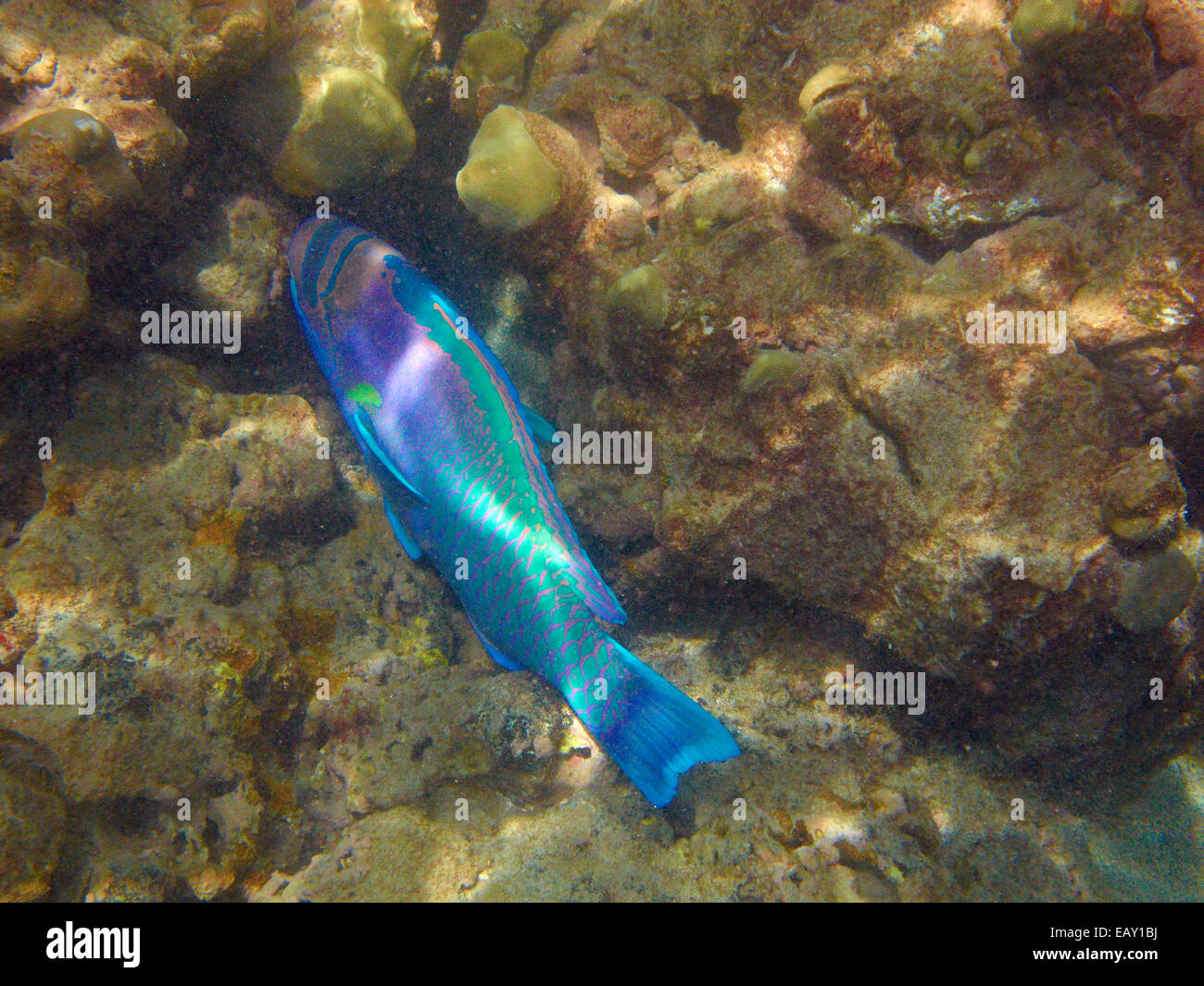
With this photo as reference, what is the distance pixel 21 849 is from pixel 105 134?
2906 mm

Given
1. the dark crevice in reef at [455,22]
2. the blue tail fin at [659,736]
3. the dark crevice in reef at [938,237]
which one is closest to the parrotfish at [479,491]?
the blue tail fin at [659,736]

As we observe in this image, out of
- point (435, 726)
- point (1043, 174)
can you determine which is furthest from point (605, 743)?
point (1043, 174)

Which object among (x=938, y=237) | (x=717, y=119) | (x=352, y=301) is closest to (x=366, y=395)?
(x=352, y=301)

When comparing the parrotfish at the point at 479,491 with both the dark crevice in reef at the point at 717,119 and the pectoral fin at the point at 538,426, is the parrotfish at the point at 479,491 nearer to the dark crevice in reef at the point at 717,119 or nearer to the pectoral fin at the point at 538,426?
the pectoral fin at the point at 538,426

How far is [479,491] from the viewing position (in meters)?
2.52

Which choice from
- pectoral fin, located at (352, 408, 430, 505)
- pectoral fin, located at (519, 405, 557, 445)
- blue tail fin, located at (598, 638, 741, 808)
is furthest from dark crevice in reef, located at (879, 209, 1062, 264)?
pectoral fin, located at (352, 408, 430, 505)

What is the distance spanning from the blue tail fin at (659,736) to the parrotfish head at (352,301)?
1.82 meters

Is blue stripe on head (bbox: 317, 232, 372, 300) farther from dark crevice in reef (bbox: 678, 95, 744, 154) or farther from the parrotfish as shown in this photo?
dark crevice in reef (bbox: 678, 95, 744, 154)

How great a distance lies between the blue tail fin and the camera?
92.5 inches

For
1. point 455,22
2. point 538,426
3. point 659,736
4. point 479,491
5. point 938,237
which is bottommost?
point 659,736

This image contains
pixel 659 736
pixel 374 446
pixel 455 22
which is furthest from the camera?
pixel 455 22

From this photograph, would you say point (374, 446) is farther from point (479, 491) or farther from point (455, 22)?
point (455, 22)

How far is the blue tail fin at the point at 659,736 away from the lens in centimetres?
235

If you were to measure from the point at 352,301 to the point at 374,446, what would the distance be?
30.7 inches
